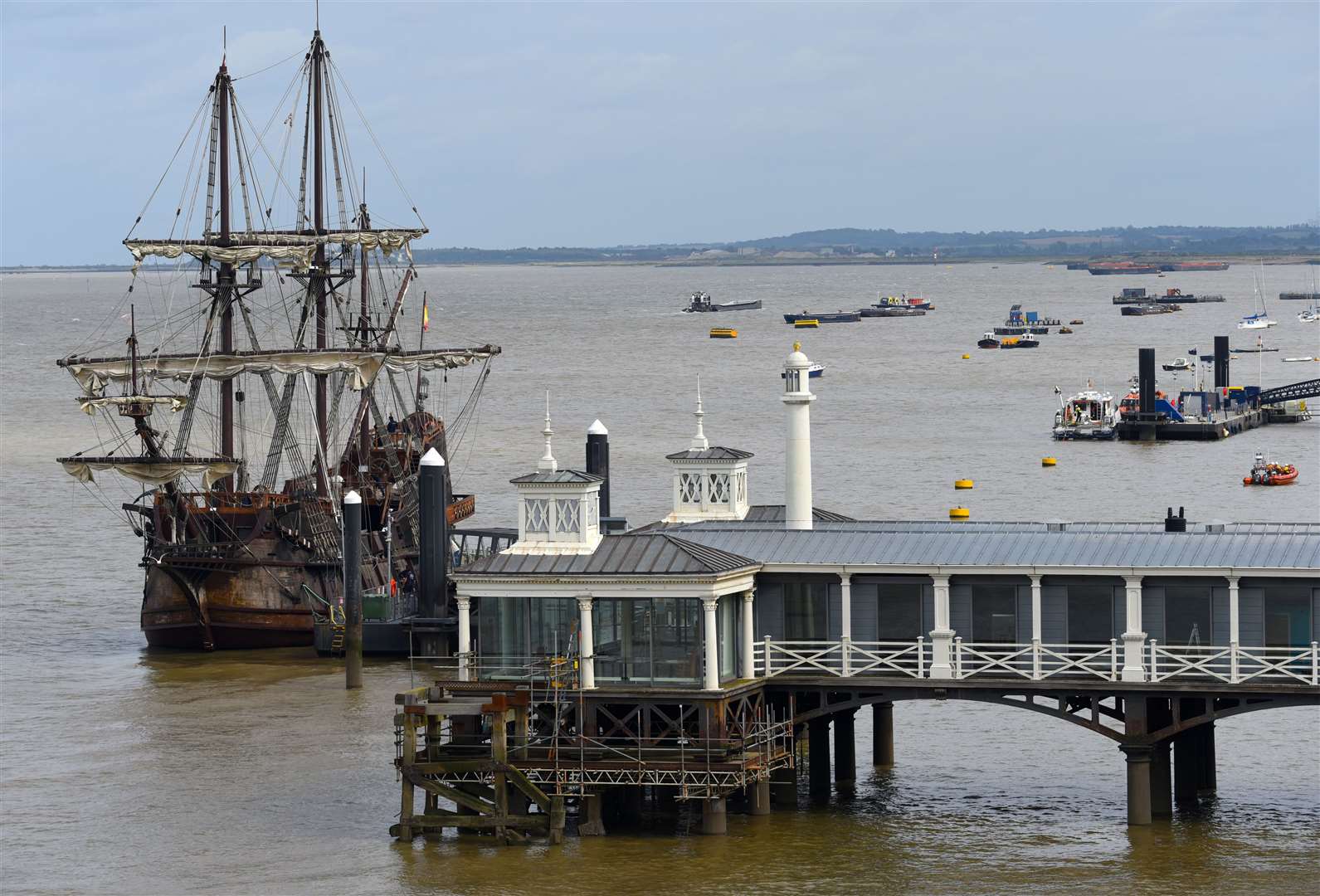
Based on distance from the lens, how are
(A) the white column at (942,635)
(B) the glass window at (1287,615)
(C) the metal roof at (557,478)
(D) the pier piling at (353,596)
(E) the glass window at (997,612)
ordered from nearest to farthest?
(B) the glass window at (1287,615), (A) the white column at (942,635), (E) the glass window at (997,612), (C) the metal roof at (557,478), (D) the pier piling at (353,596)

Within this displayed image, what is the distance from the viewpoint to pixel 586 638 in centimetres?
4166

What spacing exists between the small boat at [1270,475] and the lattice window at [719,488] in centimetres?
5447

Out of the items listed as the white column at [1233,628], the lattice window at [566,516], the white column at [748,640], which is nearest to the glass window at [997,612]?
the white column at [1233,628]

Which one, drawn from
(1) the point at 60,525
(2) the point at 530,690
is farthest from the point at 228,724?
(1) the point at 60,525

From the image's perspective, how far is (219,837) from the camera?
1746 inches

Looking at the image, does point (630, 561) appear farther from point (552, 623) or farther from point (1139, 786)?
point (1139, 786)

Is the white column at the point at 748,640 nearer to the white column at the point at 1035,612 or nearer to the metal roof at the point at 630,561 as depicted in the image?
the metal roof at the point at 630,561

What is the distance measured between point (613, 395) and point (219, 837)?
109935 mm

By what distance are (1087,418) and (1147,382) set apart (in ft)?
11.4

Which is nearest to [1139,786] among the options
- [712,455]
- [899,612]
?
[899,612]

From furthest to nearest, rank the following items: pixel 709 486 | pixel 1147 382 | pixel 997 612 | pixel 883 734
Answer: pixel 1147 382
pixel 709 486
pixel 883 734
pixel 997 612

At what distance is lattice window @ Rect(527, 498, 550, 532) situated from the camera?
1687 inches

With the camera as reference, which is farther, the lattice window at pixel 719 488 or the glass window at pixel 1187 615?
the lattice window at pixel 719 488

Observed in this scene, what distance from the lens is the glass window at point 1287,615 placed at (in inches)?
1626
